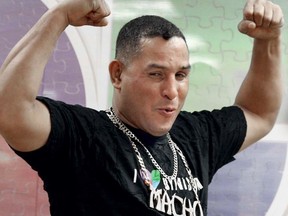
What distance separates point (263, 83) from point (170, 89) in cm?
38

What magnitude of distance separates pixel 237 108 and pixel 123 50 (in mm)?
373

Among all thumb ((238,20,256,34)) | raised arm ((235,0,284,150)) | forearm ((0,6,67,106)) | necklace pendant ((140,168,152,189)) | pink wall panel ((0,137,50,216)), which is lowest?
pink wall panel ((0,137,50,216))

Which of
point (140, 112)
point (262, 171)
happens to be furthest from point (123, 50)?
point (262, 171)

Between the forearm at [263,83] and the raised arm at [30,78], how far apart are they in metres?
0.53

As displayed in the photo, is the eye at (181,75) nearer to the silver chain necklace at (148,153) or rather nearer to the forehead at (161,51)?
the forehead at (161,51)

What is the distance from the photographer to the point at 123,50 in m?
1.05

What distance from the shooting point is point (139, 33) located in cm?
103

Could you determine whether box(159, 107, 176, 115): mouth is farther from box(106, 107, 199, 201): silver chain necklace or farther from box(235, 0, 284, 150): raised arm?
box(235, 0, 284, 150): raised arm

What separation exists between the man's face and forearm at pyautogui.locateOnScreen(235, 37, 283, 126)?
0.31m

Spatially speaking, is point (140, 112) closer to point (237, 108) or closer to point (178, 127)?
point (178, 127)

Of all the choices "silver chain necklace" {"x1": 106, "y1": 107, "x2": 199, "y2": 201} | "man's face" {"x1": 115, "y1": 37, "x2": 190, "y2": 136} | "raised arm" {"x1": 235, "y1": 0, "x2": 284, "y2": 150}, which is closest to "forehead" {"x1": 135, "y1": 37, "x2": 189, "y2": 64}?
"man's face" {"x1": 115, "y1": 37, "x2": 190, "y2": 136}

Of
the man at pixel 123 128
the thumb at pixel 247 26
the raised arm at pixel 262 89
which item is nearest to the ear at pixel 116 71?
the man at pixel 123 128

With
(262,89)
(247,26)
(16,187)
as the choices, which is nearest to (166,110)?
(247,26)

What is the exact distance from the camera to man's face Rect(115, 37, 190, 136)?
3.27 ft
